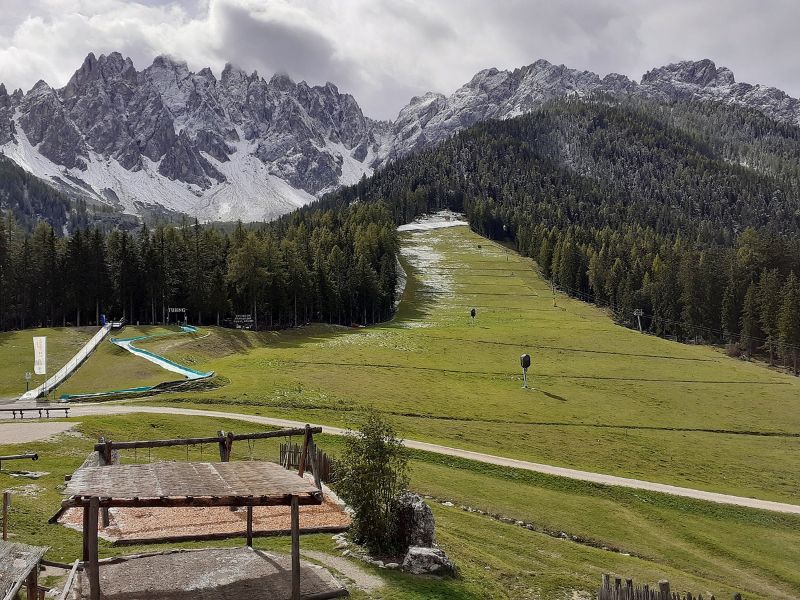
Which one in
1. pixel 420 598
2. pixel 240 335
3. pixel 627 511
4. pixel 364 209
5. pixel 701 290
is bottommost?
pixel 627 511

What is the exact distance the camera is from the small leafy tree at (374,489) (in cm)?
2378

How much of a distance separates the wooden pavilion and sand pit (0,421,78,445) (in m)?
23.3

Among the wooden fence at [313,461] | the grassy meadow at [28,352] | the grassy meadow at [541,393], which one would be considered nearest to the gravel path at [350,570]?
the wooden fence at [313,461]

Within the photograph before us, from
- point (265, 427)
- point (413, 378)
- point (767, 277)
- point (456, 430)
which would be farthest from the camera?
point (767, 277)

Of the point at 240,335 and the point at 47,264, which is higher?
the point at 47,264

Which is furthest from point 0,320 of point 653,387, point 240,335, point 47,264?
point 653,387

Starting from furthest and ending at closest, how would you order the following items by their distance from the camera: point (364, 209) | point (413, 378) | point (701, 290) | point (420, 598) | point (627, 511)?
1. point (364, 209)
2. point (701, 290)
3. point (413, 378)
4. point (627, 511)
5. point (420, 598)

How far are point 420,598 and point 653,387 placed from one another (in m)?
64.0

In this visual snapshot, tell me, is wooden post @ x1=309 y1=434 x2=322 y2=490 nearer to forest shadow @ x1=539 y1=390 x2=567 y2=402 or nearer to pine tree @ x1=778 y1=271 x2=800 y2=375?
forest shadow @ x1=539 y1=390 x2=567 y2=402

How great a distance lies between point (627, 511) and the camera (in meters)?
38.1

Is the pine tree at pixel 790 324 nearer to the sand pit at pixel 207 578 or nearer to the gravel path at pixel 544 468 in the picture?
the gravel path at pixel 544 468

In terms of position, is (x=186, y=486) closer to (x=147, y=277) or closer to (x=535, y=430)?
(x=535, y=430)

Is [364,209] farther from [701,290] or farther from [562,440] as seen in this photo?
[562,440]

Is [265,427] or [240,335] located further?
[240,335]
